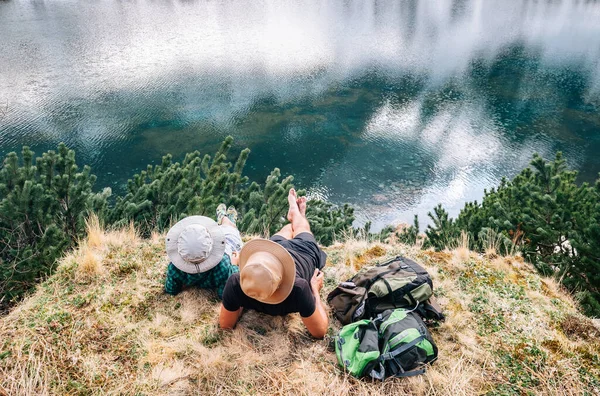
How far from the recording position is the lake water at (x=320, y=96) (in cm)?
2086

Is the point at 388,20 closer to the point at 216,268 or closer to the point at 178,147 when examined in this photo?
the point at 178,147

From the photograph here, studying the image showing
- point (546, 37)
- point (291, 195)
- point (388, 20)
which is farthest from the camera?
point (388, 20)

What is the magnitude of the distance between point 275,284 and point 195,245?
1.07m

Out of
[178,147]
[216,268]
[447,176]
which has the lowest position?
[447,176]

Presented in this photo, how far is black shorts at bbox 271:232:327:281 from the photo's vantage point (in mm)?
3865

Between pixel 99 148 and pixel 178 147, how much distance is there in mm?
3862

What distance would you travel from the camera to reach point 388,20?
43.2 meters

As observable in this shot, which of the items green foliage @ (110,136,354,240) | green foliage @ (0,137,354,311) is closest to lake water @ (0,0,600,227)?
green foliage @ (110,136,354,240)

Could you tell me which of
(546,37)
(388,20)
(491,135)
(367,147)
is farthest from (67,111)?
(546,37)

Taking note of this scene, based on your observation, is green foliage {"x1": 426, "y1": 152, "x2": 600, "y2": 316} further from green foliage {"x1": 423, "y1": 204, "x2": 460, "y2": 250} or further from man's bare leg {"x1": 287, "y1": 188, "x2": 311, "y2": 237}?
man's bare leg {"x1": 287, "y1": 188, "x2": 311, "y2": 237}

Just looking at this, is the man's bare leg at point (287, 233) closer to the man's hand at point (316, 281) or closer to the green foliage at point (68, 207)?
the man's hand at point (316, 281)

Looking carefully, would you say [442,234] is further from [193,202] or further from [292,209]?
[193,202]

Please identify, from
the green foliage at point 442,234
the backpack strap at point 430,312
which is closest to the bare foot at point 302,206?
the backpack strap at point 430,312

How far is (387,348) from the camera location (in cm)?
354
